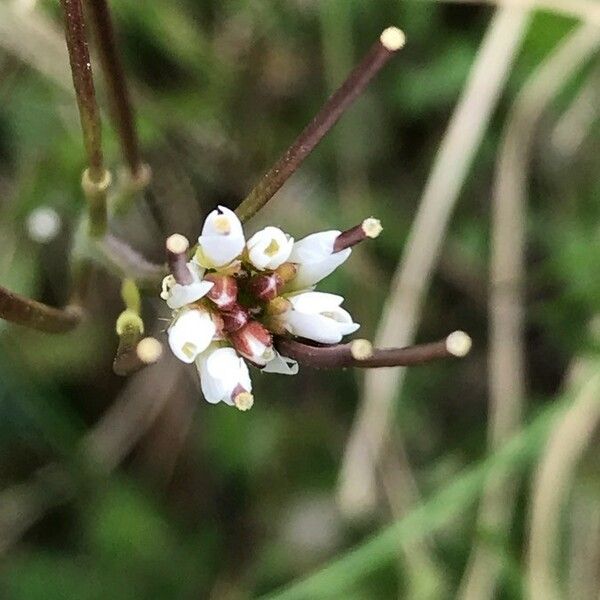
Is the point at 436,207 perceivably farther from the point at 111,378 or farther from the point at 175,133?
the point at 111,378

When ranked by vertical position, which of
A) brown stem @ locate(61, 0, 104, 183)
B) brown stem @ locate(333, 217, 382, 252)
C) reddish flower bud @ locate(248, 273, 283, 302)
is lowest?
reddish flower bud @ locate(248, 273, 283, 302)

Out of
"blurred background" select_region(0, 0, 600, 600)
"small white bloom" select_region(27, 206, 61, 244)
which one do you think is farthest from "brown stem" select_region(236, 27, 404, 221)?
"blurred background" select_region(0, 0, 600, 600)

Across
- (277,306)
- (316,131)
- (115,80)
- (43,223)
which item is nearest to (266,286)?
(277,306)

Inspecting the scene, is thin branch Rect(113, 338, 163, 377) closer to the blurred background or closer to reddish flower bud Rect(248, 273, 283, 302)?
reddish flower bud Rect(248, 273, 283, 302)

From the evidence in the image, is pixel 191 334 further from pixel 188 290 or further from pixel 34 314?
pixel 34 314

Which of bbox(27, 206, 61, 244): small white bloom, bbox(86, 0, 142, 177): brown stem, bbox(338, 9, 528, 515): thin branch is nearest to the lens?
bbox(86, 0, 142, 177): brown stem
